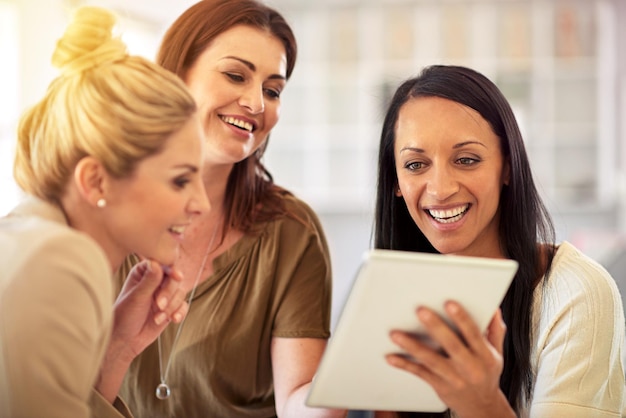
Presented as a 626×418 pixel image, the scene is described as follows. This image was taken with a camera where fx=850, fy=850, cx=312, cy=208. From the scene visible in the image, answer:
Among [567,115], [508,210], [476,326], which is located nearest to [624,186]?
[567,115]

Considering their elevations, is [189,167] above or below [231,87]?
below

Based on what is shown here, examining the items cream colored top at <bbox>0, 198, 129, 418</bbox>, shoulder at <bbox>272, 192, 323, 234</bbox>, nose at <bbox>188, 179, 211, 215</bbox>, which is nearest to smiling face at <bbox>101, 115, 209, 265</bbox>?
nose at <bbox>188, 179, 211, 215</bbox>

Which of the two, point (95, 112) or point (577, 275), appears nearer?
point (95, 112)

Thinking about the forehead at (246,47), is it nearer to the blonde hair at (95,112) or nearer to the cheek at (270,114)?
the cheek at (270,114)

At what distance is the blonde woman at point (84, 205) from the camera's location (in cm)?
109

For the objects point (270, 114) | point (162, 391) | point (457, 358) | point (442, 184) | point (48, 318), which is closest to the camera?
point (48, 318)

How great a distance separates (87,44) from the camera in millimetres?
1312

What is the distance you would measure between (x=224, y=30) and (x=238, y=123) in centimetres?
21

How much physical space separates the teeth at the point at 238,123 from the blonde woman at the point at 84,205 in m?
0.55

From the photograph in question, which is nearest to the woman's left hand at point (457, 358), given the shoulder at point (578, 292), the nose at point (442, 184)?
the shoulder at point (578, 292)

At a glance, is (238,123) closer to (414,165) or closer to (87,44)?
(414,165)

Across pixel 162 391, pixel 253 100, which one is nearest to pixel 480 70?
pixel 253 100

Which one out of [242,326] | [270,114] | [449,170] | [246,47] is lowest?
[242,326]

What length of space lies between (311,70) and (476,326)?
6409mm
